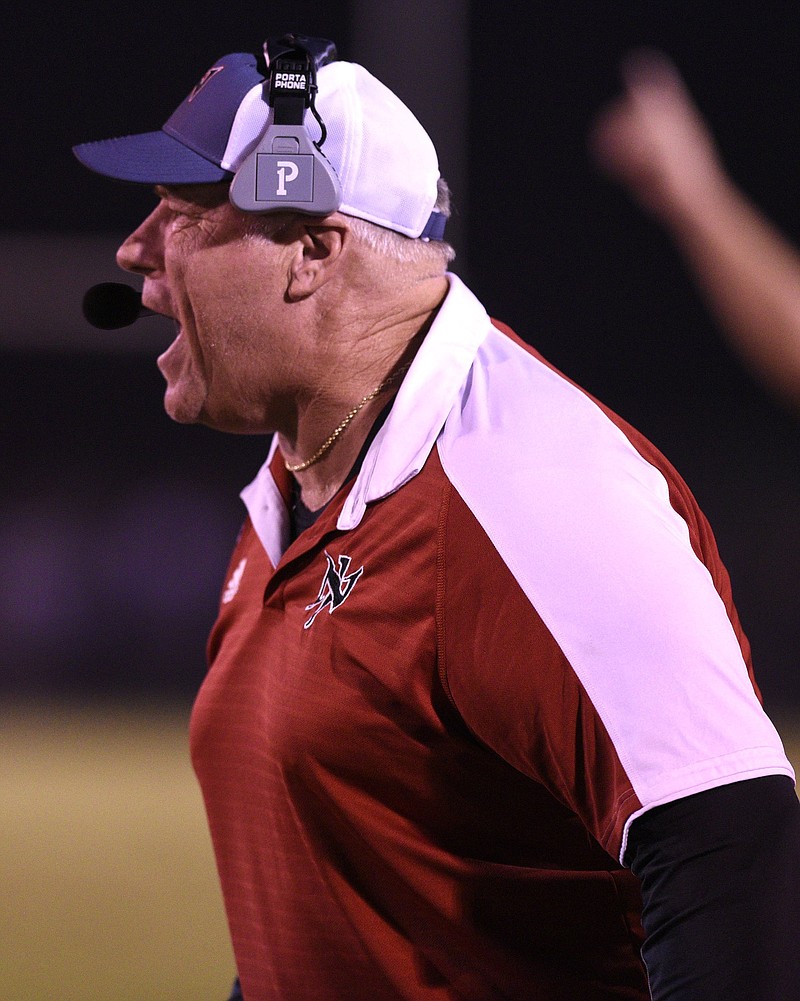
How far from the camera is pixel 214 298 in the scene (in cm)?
100

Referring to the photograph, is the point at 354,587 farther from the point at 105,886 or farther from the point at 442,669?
the point at 105,886

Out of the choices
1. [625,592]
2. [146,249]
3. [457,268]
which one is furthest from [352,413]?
[457,268]

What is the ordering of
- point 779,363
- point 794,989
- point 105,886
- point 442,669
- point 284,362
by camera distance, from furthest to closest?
point 779,363 → point 105,886 → point 284,362 → point 442,669 → point 794,989

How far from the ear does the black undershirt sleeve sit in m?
0.52

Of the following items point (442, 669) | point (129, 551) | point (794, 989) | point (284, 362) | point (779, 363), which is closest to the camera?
point (794, 989)

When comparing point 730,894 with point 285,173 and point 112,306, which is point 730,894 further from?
point 112,306

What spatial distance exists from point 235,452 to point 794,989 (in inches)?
112

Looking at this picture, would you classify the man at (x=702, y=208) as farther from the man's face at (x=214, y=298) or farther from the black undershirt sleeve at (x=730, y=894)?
the black undershirt sleeve at (x=730, y=894)

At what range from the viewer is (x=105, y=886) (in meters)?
2.50

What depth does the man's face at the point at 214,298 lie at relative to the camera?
990mm

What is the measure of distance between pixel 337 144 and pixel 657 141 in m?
1.72

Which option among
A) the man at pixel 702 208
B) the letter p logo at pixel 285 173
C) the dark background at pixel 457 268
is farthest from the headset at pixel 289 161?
the dark background at pixel 457 268

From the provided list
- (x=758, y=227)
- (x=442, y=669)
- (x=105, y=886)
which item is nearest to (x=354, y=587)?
(x=442, y=669)

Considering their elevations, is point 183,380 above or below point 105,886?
above
